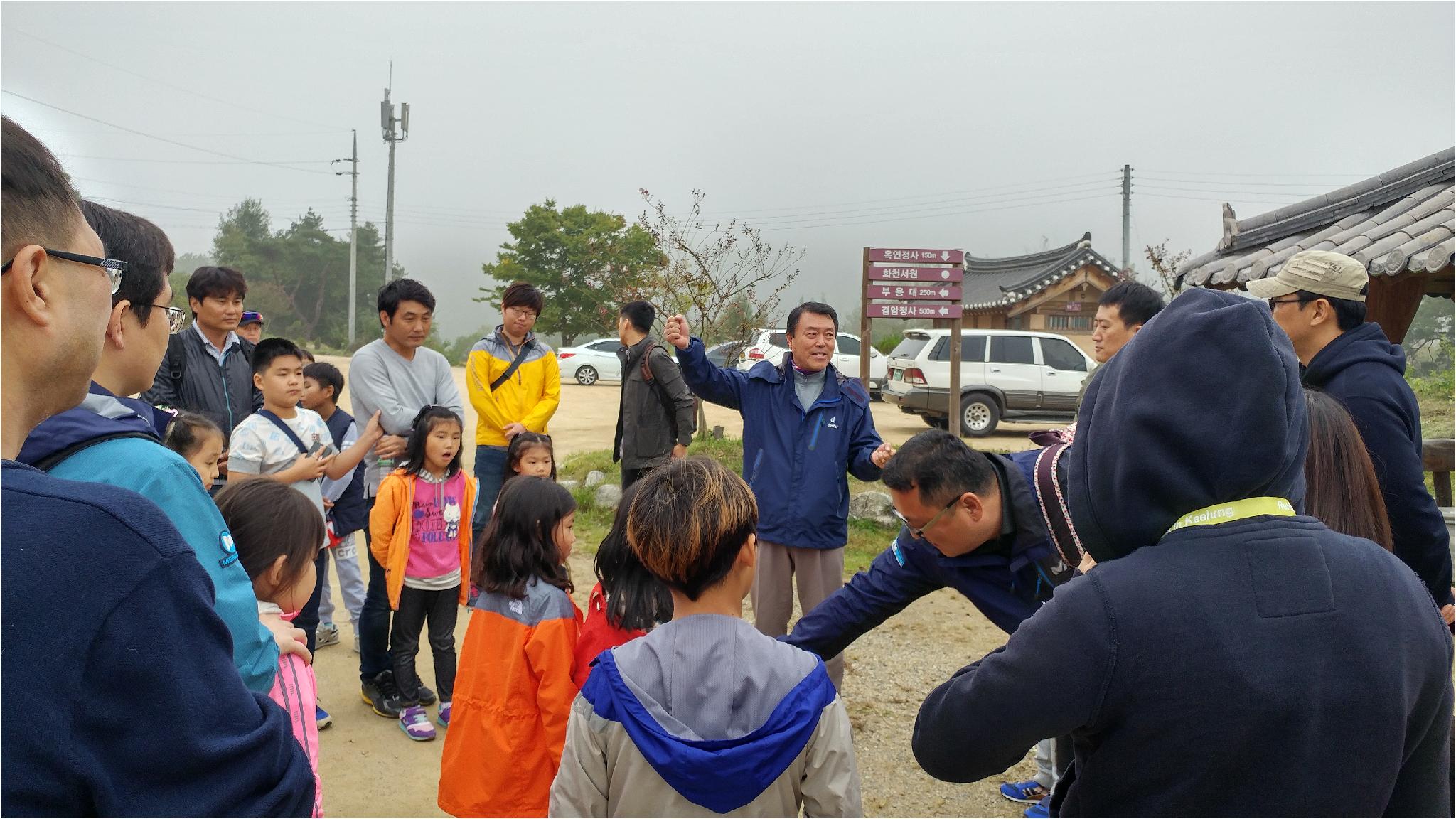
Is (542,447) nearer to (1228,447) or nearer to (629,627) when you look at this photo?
(629,627)

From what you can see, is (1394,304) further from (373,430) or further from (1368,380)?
(373,430)

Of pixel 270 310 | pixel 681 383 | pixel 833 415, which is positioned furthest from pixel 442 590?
pixel 270 310

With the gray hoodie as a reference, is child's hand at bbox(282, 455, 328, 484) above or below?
above

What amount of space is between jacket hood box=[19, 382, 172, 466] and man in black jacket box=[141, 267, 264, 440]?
270cm

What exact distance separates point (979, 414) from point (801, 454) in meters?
11.0

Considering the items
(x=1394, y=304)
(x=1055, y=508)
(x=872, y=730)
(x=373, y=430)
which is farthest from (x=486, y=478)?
(x=1394, y=304)

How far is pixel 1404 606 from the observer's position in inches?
44.6

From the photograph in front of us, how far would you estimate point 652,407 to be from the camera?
5809 millimetres

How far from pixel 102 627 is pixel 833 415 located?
347cm

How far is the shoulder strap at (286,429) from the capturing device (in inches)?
147

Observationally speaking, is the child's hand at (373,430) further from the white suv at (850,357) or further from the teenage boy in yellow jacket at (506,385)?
the white suv at (850,357)

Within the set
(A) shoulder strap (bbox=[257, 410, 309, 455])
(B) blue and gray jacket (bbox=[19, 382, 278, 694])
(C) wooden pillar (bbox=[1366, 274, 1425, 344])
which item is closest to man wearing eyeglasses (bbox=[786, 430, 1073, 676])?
(B) blue and gray jacket (bbox=[19, 382, 278, 694])

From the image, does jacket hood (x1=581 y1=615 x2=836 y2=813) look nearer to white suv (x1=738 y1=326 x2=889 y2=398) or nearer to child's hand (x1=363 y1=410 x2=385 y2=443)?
child's hand (x1=363 y1=410 x2=385 y2=443)

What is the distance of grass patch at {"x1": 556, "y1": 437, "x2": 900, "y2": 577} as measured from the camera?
6.86 m
